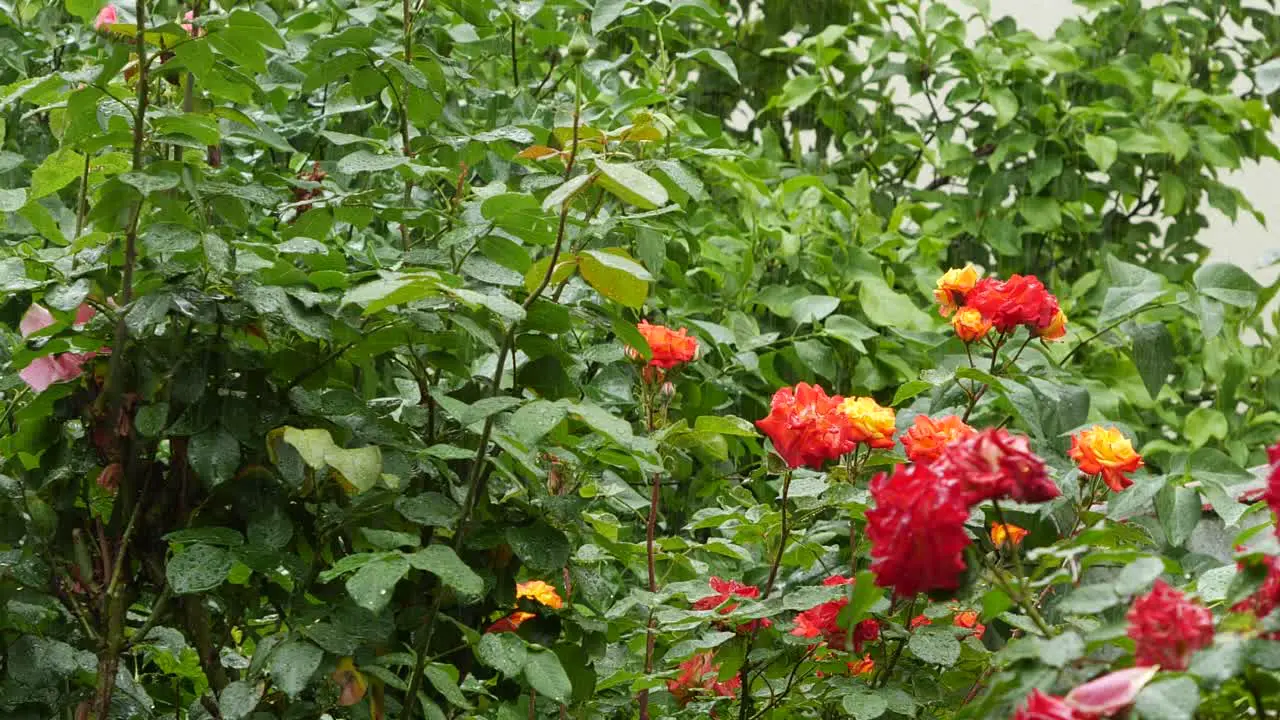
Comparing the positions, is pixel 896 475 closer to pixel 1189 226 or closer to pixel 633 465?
pixel 633 465

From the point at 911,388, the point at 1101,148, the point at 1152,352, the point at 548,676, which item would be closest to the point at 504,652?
the point at 548,676

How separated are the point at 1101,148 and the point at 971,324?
1.46 meters

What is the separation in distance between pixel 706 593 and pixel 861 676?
0.16 m

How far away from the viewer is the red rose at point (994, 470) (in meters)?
0.75

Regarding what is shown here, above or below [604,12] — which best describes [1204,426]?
below

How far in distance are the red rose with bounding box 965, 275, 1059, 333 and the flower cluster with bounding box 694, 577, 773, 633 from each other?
1.10ft

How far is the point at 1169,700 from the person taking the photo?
0.66 meters

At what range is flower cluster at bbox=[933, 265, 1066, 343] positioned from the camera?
126cm

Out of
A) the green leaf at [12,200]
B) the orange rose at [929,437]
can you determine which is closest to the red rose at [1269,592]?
the orange rose at [929,437]

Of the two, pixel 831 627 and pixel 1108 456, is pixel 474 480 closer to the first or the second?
pixel 831 627

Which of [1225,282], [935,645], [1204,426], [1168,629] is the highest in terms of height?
[1168,629]

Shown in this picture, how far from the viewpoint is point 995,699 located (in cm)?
77

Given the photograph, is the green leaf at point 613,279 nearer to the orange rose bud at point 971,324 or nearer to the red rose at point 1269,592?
the orange rose bud at point 971,324

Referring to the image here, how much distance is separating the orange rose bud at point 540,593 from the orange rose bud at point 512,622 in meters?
0.02
